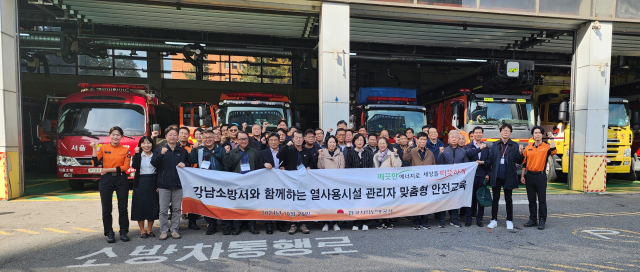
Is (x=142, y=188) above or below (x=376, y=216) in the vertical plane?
above

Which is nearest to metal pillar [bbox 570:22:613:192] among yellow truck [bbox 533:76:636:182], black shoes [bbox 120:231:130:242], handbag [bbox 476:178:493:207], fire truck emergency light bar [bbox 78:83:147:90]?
yellow truck [bbox 533:76:636:182]

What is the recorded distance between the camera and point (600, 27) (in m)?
10.1

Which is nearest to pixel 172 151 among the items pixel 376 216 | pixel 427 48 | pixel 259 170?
pixel 259 170

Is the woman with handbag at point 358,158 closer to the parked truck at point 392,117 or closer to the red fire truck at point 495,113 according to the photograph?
the parked truck at point 392,117

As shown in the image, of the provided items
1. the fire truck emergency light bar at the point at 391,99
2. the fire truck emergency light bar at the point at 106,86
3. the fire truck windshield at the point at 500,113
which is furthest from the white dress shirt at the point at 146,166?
the fire truck windshield at the point at 500,113

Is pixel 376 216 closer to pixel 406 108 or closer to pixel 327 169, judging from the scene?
pixel 327 169

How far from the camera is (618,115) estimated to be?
431 inches

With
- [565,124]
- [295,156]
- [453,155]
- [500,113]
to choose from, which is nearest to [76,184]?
A: [295,156]

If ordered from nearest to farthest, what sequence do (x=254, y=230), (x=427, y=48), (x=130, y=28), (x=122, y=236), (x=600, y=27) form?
(x=122, y=236) < (x=254, y=230) < (x=600, y=27) < (x=130, y=28) < (x=427, y=48)

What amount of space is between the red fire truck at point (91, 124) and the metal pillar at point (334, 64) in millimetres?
4231

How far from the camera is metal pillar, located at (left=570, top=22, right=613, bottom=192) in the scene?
10000 mm

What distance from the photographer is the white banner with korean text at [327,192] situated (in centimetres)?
572

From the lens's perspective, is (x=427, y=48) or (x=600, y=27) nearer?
(x=600, y=27)

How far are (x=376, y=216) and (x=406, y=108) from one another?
527 centimetres
